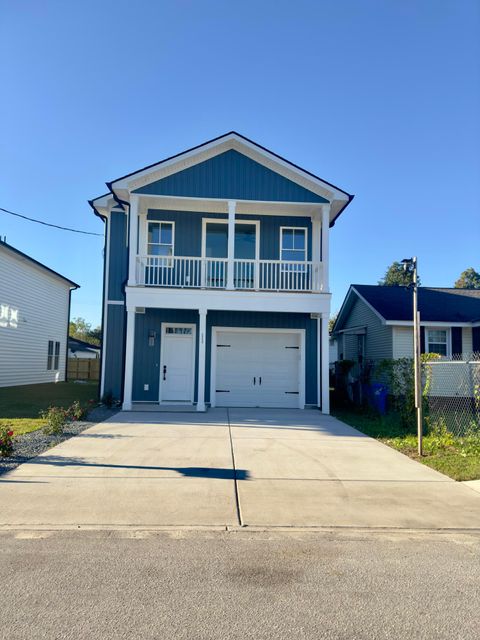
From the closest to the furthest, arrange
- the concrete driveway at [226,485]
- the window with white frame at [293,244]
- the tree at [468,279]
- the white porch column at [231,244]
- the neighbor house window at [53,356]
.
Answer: the concrete driveway at [226,485], the white porch column at [231,244], the window with white frame at [293,244], the neighbor house window at [53,356], the tree at [468,279]

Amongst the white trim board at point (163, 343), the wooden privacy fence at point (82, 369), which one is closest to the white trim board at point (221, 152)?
the white trim board at point (163, 343)

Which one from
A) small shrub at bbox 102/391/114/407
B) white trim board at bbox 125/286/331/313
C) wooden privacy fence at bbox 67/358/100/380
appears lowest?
small shrub at bbox 102/391/114/407

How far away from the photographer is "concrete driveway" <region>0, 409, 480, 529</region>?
4.95 meters

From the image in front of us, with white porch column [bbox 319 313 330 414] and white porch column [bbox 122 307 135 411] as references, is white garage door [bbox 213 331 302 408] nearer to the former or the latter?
white porch column [bbox 319 313 330 414]

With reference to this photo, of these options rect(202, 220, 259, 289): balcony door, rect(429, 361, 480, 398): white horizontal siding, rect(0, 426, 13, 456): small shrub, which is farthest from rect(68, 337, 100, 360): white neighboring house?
rect(0, 426, 13, 456): small shrub

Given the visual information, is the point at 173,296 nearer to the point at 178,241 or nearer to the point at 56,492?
the point at 178,241

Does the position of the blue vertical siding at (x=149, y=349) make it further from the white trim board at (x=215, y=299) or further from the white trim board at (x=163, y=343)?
the white trim board at (x=215, y=299)

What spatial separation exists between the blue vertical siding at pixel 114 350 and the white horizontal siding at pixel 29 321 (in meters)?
6.02

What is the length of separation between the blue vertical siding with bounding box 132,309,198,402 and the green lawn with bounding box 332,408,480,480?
19.0 feet

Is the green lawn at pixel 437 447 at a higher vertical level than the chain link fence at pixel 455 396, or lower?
lower

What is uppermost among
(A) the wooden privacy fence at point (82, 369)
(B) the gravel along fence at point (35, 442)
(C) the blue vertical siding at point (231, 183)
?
(C) the blue vertical siding at point (231, 183)

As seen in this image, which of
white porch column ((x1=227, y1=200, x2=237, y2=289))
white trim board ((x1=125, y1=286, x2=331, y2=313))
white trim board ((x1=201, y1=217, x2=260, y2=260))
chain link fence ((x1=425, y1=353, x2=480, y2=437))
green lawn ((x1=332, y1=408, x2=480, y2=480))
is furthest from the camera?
white trim board ((x1=201, y1=217, x2=260, y2=260))

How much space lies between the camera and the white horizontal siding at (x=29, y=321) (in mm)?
18653

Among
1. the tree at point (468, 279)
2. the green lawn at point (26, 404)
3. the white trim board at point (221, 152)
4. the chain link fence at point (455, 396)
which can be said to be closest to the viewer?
the chain link fence at point (455, 396)
